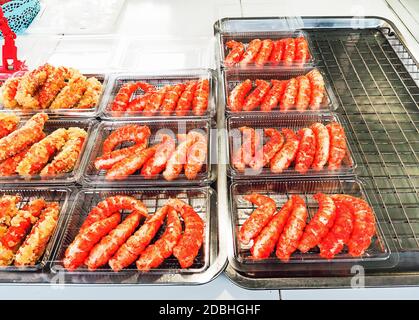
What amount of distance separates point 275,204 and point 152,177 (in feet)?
2.49

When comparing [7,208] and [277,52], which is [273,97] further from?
[7,208]

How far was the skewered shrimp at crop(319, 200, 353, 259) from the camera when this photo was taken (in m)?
1.98

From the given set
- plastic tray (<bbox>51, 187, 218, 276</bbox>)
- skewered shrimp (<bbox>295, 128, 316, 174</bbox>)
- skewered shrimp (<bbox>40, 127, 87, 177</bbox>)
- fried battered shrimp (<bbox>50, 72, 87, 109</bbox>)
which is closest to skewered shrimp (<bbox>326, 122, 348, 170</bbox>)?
skewered shrimp (<bbox>295, 128, 316, 174</bbox>)

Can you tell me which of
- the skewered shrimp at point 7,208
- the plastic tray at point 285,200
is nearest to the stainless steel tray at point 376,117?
the plastic tray at point 285,200

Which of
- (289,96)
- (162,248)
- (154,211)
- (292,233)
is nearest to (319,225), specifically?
(292,233)

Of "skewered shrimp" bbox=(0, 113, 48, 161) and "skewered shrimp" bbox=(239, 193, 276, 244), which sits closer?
"skewered shrimp" bbox=(239, 193, 276, 244)

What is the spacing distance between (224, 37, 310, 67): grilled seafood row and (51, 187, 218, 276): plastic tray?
1.38 metres

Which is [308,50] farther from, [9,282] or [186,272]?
[9,282]

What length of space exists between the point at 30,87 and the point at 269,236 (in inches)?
82.5

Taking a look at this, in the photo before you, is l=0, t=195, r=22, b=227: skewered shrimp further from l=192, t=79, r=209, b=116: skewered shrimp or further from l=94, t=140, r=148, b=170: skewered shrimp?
l=192, t=79, r=209, b=116: skewered shrimp

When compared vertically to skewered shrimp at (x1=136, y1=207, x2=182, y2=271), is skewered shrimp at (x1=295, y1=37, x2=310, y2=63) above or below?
above

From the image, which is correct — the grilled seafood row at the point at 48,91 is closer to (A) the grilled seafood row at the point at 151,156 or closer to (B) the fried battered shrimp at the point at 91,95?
(B) the fried battered shrimp at the point at 91,95

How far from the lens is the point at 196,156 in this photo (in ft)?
8.18
